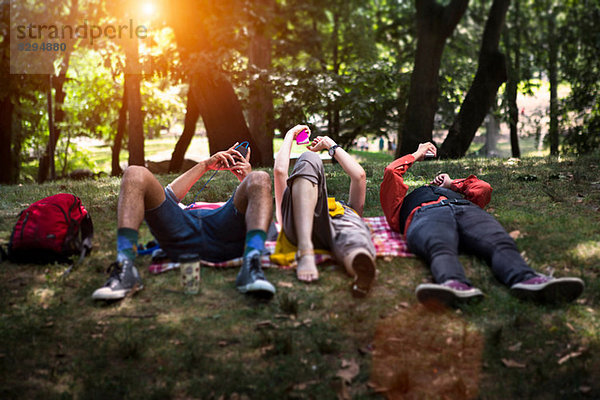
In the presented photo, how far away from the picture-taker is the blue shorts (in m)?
4.55

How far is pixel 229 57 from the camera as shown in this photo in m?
12.2

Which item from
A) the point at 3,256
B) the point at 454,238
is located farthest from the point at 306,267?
the point at 3,256

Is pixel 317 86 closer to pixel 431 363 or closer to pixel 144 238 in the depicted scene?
pixel 144 238

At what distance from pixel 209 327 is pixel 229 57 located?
30.4 feet

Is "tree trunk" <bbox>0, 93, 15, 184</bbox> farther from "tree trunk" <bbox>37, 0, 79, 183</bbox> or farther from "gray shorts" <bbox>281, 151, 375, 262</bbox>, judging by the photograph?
"gray shorts" <bbox>281, 151, 375, 262</bbox>

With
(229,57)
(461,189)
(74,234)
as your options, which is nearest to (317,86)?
(229,57)

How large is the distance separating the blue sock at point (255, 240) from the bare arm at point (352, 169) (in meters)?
1.02

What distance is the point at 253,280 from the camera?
404cm

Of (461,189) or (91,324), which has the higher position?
(461,189)

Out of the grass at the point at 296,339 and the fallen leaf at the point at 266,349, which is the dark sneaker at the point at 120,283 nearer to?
the grass at the point at 296,339

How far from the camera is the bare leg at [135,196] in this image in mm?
4211

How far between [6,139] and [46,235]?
39.8 ft

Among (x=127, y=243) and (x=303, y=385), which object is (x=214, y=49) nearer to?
(x=127, y=243)

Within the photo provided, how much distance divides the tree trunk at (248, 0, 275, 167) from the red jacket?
780cm
